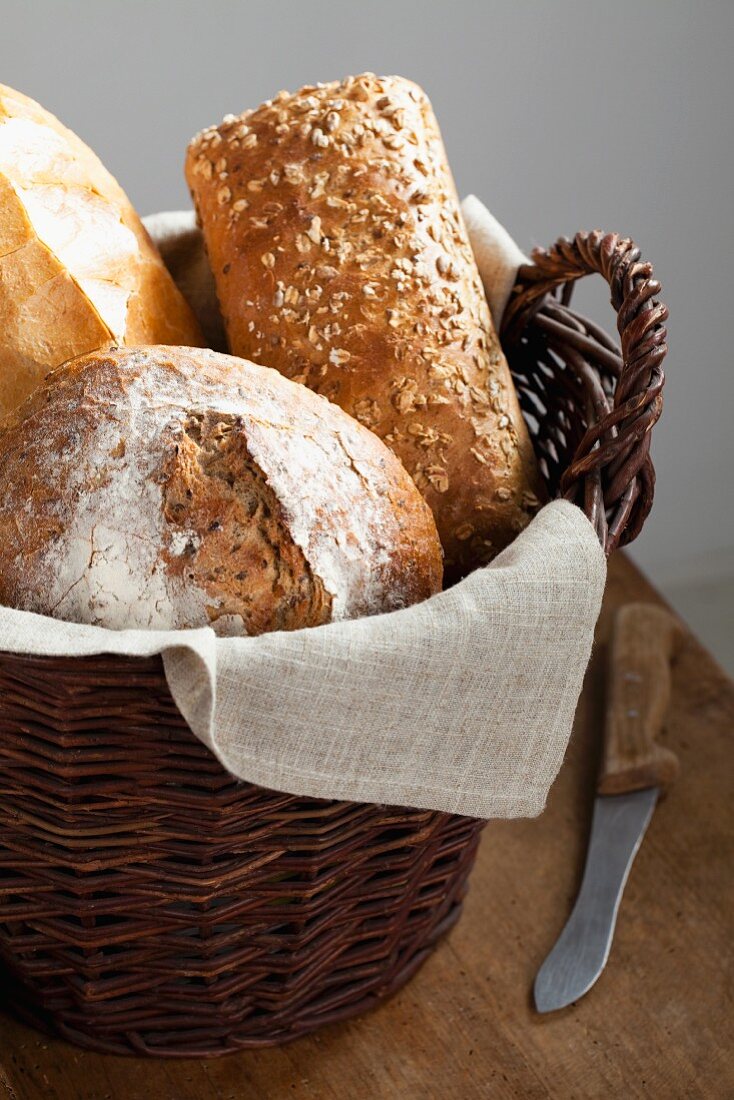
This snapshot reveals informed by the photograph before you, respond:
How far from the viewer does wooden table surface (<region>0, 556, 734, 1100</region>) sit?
0.98 metres

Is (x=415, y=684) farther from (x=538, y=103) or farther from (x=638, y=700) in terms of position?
(x=538, y=103)

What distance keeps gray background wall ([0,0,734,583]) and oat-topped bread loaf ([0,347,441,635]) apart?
3.34ft

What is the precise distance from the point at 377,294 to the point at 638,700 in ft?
1.99

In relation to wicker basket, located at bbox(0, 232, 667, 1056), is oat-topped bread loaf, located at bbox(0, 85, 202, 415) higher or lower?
higher

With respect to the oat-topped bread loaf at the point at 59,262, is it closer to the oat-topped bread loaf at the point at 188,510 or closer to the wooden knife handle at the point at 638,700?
the oat-topped bread loaf at the point at 188,510

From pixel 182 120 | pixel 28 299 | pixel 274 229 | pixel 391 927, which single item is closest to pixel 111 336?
pixel 28 299

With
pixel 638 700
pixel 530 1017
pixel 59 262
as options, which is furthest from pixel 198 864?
pixel 638 700

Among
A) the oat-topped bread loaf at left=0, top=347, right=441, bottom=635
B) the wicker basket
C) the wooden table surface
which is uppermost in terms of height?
the oat-topped bread loaf at left=0, top=347, right=441, bottom=635

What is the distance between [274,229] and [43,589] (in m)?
0.46

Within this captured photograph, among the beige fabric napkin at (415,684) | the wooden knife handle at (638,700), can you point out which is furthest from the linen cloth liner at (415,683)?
the wooden knife handle at (638,700)

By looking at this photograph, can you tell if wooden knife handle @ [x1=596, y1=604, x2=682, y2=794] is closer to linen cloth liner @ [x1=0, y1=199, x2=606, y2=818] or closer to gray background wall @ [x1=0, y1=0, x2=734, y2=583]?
linen cloth liner @ [x1=0, y1=199, x2=606, y2=818]

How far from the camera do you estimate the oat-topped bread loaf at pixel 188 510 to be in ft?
2.71

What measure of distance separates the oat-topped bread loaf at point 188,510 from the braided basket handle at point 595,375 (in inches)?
7.0

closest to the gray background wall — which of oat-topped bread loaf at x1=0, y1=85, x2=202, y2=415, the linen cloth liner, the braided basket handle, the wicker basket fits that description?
oat-topped bread loaf at x1=0, y1=85, x2=202, y2=415
